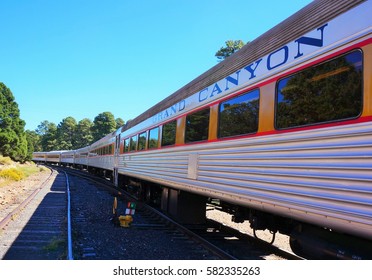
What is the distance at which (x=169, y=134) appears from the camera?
29.1ft

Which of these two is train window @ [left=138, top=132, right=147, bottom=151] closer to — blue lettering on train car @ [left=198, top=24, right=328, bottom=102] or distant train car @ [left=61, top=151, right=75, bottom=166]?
blue lettering on train car @ [left=198, top=24, right=328, bottom=102]

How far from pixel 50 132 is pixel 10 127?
2671 inches

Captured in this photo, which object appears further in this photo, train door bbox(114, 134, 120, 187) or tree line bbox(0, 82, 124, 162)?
tree line bbox(0, 82, 124, 162)

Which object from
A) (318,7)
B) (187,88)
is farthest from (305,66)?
(187,88)

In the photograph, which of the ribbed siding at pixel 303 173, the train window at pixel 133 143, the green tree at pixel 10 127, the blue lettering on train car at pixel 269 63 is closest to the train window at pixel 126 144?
the train window at pixel 133 143

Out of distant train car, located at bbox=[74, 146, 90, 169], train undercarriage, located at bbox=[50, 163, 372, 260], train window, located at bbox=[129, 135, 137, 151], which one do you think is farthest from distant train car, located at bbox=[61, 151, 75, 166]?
train undercarriage, located at bbox=[50, 163, 372, 260]

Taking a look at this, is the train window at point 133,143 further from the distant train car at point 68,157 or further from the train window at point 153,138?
the distant train car at point 68,157

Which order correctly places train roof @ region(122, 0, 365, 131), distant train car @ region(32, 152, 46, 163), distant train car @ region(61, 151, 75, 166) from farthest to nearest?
1. distant train car @ region(32, 152, 46, 163)
2. distant train car @ region(61, 151, 75, 166)
3. train roof @ region(122, 0, 365, 131)

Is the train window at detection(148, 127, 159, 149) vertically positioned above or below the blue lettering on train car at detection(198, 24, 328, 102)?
below

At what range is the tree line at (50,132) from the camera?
36.2 metres

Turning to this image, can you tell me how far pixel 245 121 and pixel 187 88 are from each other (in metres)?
3.18

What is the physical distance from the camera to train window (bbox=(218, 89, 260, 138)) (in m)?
5.08

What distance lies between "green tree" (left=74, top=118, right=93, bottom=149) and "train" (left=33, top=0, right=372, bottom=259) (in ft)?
290

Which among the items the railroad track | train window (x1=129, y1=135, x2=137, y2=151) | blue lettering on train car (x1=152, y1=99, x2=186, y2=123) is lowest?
the railroad track
